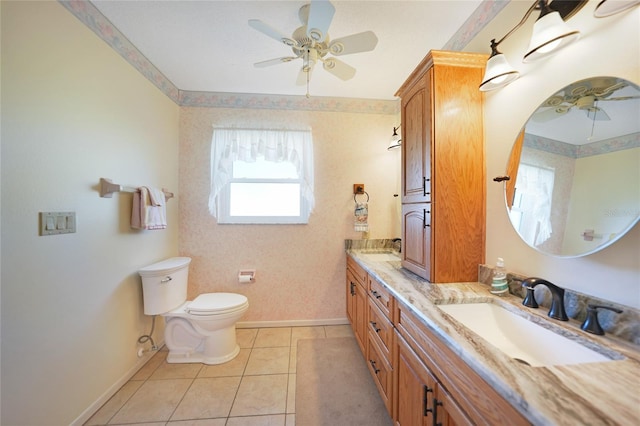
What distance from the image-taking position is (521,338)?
0.91m

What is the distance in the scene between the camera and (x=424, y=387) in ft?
2.93

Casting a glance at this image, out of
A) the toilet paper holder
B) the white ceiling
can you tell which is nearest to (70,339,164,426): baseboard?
the toilet paper holder

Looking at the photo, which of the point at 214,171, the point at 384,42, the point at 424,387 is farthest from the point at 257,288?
the point at 384,42

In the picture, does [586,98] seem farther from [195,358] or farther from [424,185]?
[195,358]

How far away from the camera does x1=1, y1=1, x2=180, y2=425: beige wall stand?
40.5 inches

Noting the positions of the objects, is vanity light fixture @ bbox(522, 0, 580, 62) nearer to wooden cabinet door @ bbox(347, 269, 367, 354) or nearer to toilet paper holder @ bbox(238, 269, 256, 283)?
wooden cabinet door @ bbox(347, 269, 367, 354)

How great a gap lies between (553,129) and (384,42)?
3.98 feet

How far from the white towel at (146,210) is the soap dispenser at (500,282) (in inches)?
90.2

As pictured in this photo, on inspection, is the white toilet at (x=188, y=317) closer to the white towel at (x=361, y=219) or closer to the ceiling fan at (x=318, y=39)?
the white towel at (x=361, y=219)

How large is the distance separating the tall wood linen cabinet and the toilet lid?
151 centimetres

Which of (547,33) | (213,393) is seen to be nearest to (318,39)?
(547,33)

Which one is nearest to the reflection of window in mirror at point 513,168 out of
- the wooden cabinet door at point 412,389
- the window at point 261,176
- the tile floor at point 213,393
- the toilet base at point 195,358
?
the wooden cabinet door at point 412,389

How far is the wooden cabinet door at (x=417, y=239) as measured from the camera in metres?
1.33

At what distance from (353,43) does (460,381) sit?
162 centimetres
